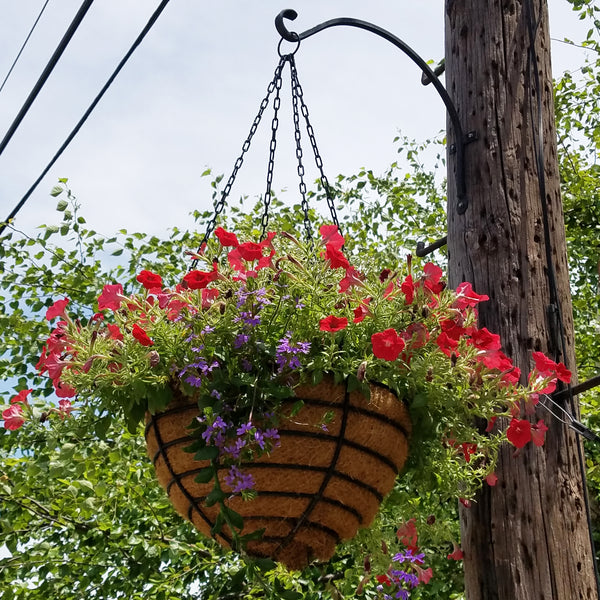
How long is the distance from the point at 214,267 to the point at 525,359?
0.96m

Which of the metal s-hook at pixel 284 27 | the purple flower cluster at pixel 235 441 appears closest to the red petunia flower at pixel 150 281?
the purple flower cluster at pixel 235 441

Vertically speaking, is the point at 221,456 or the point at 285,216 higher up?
the point at 285,216

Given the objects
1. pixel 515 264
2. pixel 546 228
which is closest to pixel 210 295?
pixel 515 264

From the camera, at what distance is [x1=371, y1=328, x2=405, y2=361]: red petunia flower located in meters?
1.67

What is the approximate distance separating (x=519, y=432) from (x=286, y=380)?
0.62 m

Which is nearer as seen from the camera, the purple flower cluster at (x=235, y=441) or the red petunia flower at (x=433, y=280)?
the purple flower cluster at (x=235, y=441)

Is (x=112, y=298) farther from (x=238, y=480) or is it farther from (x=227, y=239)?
(x=238, y=480)

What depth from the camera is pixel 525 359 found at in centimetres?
227

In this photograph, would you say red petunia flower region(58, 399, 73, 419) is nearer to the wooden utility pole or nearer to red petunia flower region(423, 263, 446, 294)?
red petunia flower region(423, 263, 446, 294)

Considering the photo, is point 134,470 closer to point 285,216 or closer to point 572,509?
point 285,216

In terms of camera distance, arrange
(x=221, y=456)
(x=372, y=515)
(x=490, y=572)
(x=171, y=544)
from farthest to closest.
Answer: (x=171, y=544) < (x=490, y=572) < (x=372, y=515) < (x=221, y=456)

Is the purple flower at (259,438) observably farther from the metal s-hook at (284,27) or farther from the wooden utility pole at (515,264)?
the metal s-hook at (284,27)

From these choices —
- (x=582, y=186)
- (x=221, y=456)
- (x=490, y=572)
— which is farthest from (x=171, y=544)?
(x=582, y=186)

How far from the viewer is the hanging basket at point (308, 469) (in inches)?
67.3
